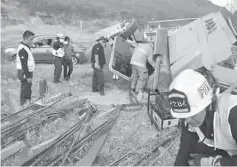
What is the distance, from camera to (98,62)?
7.84m

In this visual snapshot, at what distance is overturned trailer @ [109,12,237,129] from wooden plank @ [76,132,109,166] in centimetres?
131

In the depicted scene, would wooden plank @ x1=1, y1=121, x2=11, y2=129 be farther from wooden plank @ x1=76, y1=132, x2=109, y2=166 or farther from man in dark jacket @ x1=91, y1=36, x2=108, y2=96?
man in dark jacket @ x1=91, y1=36, x2=108, y2=96

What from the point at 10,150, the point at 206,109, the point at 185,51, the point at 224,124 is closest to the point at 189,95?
the point at 206,109

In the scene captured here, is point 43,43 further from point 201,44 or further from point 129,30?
point 201,44

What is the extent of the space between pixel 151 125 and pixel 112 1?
44.2m

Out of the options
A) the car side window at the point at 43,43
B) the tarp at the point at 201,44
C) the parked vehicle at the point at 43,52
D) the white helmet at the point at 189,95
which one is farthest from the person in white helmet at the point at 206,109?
the car side window at the point at 43,43

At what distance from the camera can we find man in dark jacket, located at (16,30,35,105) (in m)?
6.20

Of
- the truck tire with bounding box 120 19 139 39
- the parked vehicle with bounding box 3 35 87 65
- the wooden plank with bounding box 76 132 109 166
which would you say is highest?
the truck tire with bounding box 120 19 139 39

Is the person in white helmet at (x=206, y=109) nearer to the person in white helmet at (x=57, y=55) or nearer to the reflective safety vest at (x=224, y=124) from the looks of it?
the reflective safety vest at (x=224, y=124)

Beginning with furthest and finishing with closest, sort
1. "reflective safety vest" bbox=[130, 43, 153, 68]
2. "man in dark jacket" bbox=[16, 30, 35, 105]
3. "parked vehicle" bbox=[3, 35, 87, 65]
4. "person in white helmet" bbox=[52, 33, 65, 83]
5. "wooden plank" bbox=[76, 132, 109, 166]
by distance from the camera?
"parked vehicle" bbox=[3, 35, 87, 65], "person in white helmet" bbox=[52, 33, 65, 83], "reflective safety vest" bbox=[130, 43, 153, 68], "man in dark jacket" bbox=[16, 30, 35, 105], "wooden plank" bbox=[76, 132, 109, 166]

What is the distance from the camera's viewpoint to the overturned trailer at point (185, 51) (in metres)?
6.41

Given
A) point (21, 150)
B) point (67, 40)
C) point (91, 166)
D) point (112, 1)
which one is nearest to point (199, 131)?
point (91, 166)

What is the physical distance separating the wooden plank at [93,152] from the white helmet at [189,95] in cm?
227

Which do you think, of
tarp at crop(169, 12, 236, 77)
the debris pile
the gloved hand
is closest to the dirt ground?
the debris pile
